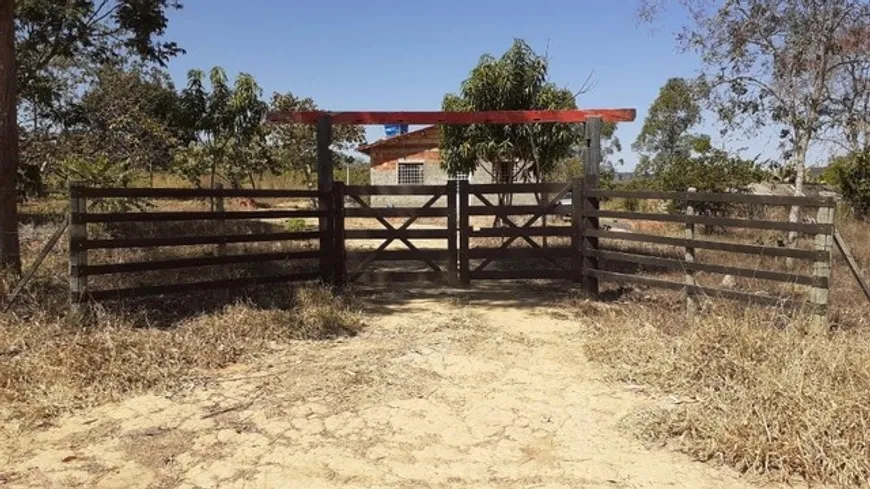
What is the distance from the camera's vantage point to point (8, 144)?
7621mm

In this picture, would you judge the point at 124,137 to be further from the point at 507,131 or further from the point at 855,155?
the point at 855,155

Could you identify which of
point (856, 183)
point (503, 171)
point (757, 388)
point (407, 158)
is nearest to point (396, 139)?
point (407, 158)

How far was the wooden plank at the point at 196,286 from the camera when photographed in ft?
21.9

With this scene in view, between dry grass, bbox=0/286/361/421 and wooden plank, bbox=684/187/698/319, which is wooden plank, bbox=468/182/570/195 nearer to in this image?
wooden plank, bbox=684/187/698/319

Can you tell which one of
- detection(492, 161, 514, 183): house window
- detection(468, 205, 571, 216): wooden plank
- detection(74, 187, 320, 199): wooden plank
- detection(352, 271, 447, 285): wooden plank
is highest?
detection(492, 161, 514, 183): house window

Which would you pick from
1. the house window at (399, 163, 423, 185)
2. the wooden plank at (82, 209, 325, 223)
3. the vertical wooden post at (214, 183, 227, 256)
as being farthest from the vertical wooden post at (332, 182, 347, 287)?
the house window at (399, 163, 423, 185)

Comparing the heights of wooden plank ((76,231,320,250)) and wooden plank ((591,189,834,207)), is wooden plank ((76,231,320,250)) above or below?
below

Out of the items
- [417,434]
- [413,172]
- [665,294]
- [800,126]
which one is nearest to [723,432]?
[417,434]

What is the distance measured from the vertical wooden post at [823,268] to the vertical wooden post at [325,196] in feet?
19.7

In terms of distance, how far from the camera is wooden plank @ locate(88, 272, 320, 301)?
6671mm

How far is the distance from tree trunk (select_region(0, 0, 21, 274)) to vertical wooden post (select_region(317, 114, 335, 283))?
378 centimetres

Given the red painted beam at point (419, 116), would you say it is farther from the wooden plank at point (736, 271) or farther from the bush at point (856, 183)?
the bush at point (856, 183)

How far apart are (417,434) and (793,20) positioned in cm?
1043

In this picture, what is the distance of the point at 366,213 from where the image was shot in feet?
31.2
